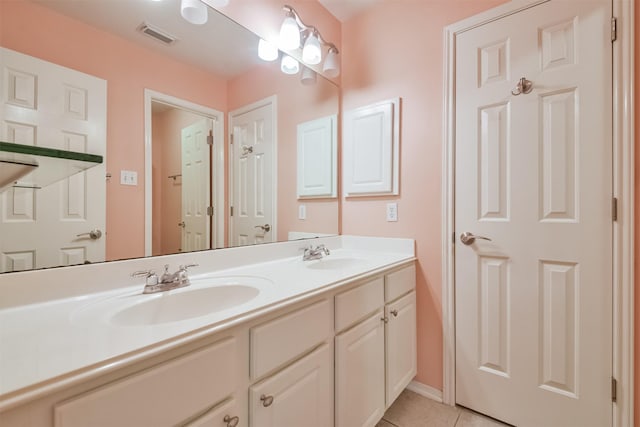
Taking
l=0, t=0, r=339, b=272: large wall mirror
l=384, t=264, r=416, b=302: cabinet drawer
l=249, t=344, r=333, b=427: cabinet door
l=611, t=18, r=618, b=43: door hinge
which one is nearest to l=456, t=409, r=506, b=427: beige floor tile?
l=384, t=264, r=416, b=302: cabinet drawer

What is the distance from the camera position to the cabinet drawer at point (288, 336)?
82 centimetres

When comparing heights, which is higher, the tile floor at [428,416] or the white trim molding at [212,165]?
the white trim molding at [212,165]

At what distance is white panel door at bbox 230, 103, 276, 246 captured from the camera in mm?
1480

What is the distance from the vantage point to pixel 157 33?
1.15 meters

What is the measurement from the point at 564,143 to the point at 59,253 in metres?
2.04

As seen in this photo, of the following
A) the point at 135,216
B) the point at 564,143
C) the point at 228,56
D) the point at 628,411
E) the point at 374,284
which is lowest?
the point at 628,411

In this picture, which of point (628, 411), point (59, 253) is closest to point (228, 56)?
point (59, 253)

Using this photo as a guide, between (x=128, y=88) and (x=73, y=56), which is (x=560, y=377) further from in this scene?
(x=73, y=56)

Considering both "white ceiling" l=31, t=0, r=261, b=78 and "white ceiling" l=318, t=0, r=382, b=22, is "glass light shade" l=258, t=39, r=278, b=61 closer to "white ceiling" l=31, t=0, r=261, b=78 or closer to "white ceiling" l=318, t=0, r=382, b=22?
"white ceiling" l=31, t=0, r=261, b=78

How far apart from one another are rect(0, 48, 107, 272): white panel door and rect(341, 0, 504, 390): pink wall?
1.48 m

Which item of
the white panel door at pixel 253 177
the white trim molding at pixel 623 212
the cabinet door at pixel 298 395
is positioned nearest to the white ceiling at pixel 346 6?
the white panel door at pixel 253 177

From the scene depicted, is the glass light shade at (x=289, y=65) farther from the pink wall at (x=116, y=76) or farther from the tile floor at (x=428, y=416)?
the tile floor at (x=428, y=416)

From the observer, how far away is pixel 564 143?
51.5 inches

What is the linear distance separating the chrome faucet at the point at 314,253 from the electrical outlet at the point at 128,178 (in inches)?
36.7
